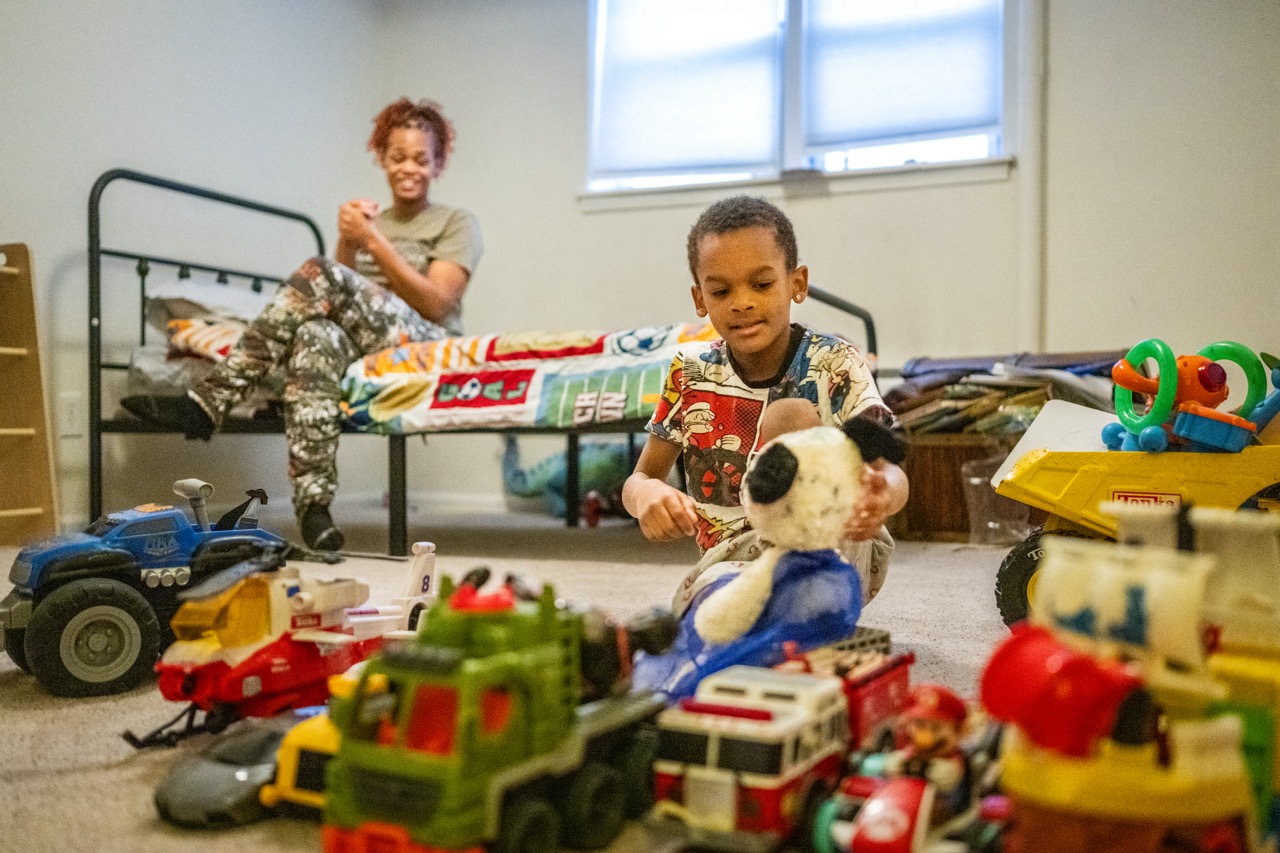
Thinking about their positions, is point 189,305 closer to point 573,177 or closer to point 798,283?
point 573,177

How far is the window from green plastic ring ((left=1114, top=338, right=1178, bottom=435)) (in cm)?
170

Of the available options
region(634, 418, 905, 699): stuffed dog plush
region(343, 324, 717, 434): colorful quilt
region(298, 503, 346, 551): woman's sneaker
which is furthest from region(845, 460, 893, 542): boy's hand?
region(298, 503, 346, 551): woman's sneaker

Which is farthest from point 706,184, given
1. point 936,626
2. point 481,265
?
point 936,626

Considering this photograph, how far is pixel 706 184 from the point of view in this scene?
10.1 feet

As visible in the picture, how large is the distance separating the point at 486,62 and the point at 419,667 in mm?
3237

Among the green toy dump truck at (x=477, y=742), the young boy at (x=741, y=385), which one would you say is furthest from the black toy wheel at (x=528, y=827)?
the young boy at (x=741, y=385)

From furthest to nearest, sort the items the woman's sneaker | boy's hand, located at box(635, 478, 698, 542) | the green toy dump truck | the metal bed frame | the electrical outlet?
the electrical outlet
the metal bed frame
the woman's sneaker
boy's hand, located at box(635, 478, 698, 542)
the green toy dump truck

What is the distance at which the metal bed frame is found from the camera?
6.95 feet

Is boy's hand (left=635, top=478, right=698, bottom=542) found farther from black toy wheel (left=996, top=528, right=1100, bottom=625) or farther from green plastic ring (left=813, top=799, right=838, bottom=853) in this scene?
black toy wheel (left=996, top=528, right=1100, bottom=625)

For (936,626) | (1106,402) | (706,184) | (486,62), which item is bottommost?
(936,626)

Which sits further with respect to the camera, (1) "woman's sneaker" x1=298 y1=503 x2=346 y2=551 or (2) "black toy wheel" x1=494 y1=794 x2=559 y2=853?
(1) "woman's sneaker" x1=298 y1=503 x2=346 y2=551

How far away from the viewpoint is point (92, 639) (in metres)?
1.07

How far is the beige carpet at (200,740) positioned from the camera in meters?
0.69

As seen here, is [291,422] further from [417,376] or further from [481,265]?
[481,265]
